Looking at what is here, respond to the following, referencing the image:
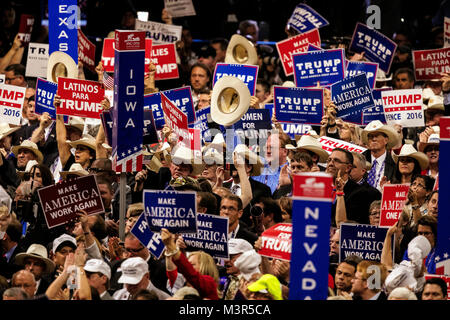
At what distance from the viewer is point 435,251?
31.3 ft

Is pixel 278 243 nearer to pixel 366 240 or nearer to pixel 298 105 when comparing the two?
pixel 366 240

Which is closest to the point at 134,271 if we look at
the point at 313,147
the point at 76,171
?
the point at 76,171

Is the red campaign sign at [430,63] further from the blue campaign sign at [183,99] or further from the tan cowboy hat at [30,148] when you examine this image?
the tan cowboy hat at [30,148]

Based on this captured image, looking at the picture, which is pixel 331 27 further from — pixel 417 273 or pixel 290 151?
pixel 417 273

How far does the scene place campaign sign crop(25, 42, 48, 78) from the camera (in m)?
15.2

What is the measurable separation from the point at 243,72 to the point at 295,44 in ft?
4.32

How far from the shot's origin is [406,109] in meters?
13.3

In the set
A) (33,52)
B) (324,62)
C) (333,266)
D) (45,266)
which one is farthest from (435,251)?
(33,52)

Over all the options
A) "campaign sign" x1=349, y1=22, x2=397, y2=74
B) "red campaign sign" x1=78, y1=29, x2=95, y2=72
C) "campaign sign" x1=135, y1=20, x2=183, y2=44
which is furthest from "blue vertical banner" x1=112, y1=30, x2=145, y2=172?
"campaign sign" x1=135, y1=20, x2=183, y2=44

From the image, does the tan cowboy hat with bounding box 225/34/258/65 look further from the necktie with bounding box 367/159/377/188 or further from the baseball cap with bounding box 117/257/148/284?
the baseball cap with bounding box 117/257/148/284

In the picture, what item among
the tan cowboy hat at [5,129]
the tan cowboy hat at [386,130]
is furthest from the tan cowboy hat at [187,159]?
the tan cowboy hat at [5,129]

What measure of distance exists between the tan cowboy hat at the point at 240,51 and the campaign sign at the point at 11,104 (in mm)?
2795

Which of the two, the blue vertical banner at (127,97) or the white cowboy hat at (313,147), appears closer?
the blue vertical banner at (127,97)

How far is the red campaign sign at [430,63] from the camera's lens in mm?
14570
